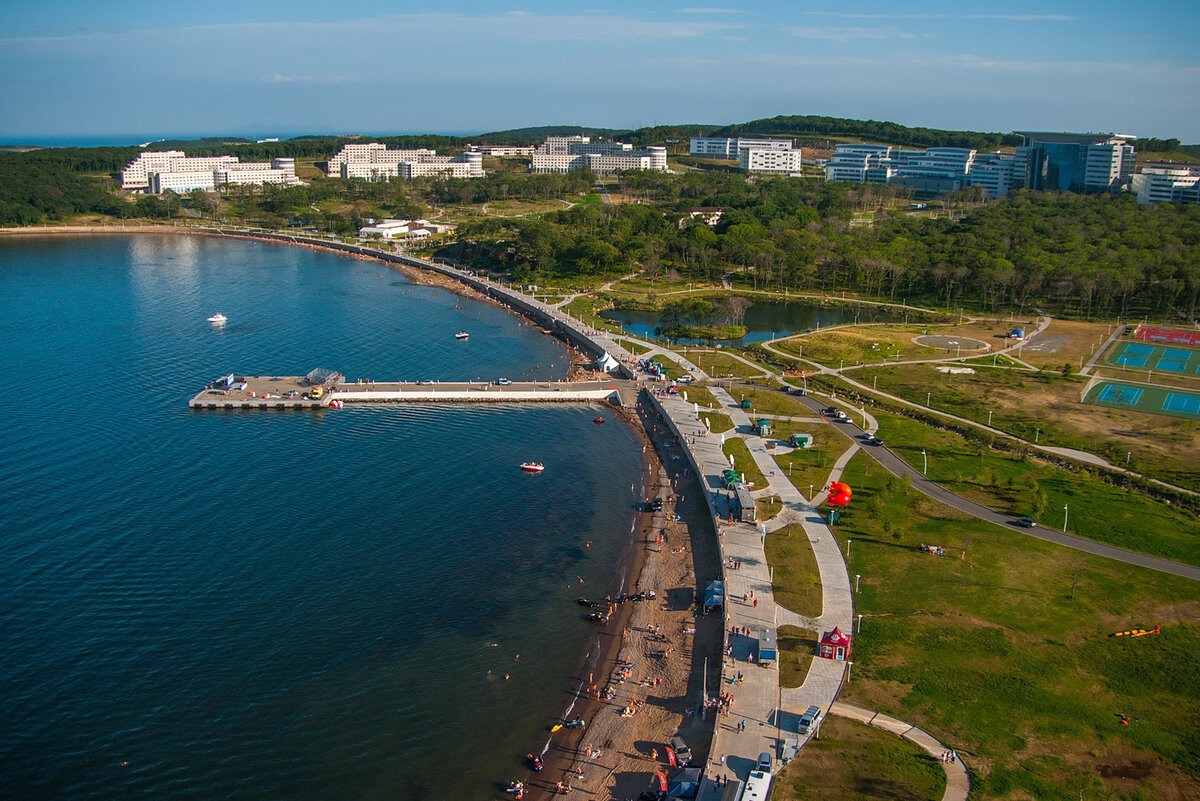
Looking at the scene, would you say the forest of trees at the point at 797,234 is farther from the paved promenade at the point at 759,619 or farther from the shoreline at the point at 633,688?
the shoreline at the point at 633,688

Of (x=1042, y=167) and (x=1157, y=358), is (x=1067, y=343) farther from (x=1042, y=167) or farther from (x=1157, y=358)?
(x=1042, y=167)

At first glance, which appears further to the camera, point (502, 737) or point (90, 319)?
point (90, 319)

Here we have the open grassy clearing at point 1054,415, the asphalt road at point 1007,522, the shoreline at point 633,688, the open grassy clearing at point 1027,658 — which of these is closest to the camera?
the open grassy clearing at point 1027,658

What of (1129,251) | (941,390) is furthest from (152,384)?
(1129,251)

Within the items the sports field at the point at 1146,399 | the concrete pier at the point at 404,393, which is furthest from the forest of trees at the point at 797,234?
the concrete pier at the point at 404,393

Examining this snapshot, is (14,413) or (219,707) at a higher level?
(14,413)

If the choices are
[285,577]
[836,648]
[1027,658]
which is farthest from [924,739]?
[285,577]

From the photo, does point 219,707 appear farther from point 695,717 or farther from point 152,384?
point 152,384
